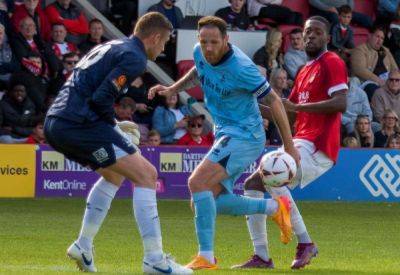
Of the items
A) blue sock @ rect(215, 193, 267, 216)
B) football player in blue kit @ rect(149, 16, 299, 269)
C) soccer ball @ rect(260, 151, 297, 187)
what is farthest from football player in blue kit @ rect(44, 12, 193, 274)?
soccer ball @ rect(260, 151, 297, 187)

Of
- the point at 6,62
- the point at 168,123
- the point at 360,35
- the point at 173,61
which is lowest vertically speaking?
the point at 168,123

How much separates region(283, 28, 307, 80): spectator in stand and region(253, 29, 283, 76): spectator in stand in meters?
0.24

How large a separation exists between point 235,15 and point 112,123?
12.4 metres

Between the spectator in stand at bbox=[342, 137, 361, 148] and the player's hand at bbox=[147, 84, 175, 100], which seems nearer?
the player's hand at bbox=[147, 84, 175, 100]

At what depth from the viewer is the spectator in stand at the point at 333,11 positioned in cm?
2277

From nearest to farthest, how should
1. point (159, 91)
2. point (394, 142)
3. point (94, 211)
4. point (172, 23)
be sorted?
point (94, 211) → point (159, 91) → point (394, 142) → point (172, 23)

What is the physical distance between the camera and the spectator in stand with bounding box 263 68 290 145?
66.1 feet

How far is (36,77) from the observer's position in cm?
1952

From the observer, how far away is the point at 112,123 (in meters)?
9.62

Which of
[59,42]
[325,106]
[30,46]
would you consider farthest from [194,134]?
[325,106]

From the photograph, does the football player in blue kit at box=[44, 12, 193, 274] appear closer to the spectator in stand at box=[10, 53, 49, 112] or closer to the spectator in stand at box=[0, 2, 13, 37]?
the spectator in stand at box=[10, 53, 49, 112]

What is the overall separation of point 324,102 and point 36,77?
933 cm

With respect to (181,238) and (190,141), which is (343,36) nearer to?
(190,141)

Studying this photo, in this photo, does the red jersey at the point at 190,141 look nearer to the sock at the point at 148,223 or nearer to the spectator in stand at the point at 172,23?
the spectator in stand at the point at 172,23
